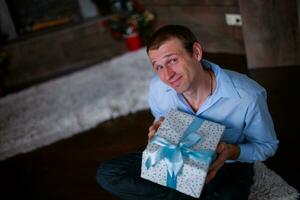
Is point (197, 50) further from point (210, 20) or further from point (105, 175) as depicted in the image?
point (210, 20)

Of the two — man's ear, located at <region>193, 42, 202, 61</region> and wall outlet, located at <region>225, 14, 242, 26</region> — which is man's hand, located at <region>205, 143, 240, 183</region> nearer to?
man's ear, located at <region>193, 42, 202, 61</region>

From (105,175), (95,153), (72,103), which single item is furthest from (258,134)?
(72,103)

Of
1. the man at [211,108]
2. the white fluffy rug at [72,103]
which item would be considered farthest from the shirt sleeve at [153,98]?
the white fluffy rug at [72,103]

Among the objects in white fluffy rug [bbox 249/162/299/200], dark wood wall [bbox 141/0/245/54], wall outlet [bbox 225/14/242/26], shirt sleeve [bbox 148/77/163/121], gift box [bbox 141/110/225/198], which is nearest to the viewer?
gift box [bbox 141/110/225/198]

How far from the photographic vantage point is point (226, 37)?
11.4 ft

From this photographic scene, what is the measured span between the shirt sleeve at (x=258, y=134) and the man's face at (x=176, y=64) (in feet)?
0.76

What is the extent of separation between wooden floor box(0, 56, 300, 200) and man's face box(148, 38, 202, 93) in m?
0.86

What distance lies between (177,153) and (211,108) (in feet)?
0.81

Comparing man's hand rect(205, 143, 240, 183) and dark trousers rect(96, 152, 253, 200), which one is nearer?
man's hand rect(205, 143, 240, 183)

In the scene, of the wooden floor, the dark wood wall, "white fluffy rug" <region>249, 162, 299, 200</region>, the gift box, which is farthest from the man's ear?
the dark wood wall

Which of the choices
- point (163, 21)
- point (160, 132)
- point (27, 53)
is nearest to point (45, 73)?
point (27, 53)

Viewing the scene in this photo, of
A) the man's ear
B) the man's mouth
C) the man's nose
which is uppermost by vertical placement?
the man's ear

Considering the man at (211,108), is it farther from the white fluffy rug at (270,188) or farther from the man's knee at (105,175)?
the white fluffy rug at (270,188)

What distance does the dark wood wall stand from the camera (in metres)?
3.38
